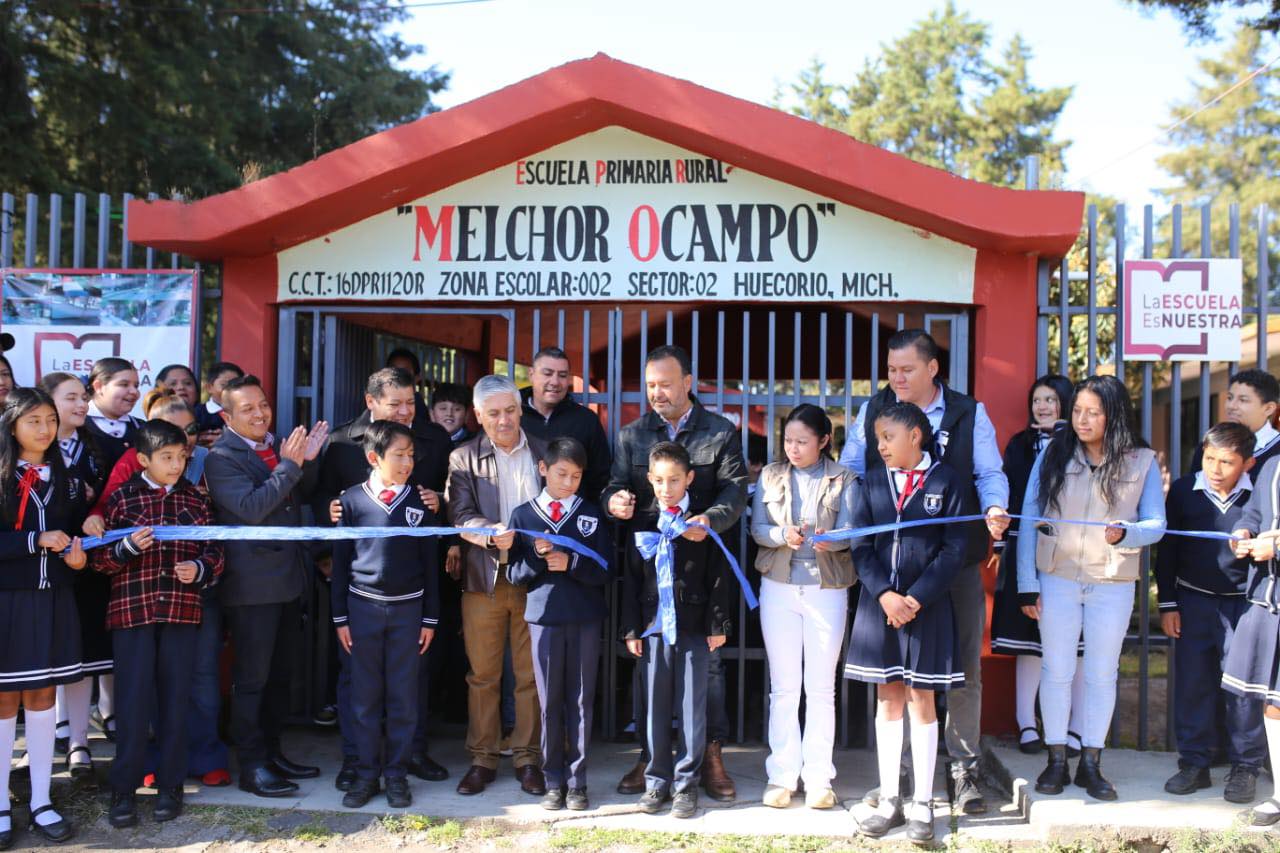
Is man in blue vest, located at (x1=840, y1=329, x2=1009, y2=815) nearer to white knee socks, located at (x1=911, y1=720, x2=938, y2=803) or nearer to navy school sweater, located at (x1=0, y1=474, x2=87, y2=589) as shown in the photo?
white knee socks, located at (x1=911, y1=720, x2=938, y2=803)

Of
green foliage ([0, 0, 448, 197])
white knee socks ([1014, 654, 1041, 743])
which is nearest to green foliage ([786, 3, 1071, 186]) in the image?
green foliage ([0, 0, 448, 197])

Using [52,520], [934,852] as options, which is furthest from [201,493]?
[934,852]

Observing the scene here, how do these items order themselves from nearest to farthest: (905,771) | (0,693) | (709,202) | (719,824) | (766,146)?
(0,693) → (719,824) → (905,771) → (766,146) → (709,202)

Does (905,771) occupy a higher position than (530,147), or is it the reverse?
(530,147)

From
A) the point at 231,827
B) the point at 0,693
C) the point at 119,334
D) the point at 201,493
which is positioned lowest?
the point at 231,827

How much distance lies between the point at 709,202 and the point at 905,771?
10.1 ft

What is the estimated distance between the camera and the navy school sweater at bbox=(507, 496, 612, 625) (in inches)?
182

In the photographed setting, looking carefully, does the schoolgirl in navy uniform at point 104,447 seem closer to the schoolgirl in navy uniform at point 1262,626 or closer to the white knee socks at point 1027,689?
the white knee socks at point 1027,689

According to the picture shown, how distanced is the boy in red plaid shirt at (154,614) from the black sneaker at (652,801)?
197 cm

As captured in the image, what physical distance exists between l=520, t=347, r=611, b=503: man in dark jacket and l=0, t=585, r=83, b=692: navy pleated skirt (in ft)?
7.00

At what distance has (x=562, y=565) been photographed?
4.58m

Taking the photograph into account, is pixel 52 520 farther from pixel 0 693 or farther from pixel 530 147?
pixel 530 147

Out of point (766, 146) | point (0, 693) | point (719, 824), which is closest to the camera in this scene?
point (0, 693)

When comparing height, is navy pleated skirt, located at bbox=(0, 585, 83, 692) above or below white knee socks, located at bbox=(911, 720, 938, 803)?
above
